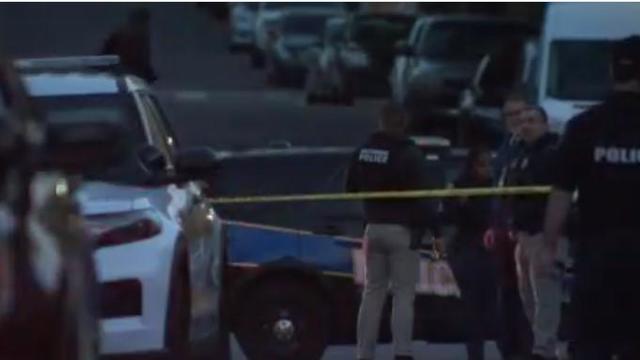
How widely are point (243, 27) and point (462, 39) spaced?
24089mm

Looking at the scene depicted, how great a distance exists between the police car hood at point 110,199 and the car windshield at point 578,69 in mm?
12169

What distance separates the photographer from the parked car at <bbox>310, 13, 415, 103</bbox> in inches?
1499

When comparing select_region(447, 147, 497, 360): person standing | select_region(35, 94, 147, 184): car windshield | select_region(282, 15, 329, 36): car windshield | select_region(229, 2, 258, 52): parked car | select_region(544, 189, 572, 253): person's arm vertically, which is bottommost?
select_region(229, 2, 258, 52): parked car

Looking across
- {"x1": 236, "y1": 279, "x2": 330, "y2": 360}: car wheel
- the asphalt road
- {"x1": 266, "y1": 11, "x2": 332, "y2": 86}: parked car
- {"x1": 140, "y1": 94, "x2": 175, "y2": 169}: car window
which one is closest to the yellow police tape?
{"x1": 236, "y1": 279, "x2": 330, "y2": 360}: car wheel

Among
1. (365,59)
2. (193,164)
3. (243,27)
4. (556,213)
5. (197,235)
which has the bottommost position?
(243,27)

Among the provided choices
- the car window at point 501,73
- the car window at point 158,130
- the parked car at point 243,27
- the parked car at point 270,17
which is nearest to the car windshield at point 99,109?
the car window at point 158,130

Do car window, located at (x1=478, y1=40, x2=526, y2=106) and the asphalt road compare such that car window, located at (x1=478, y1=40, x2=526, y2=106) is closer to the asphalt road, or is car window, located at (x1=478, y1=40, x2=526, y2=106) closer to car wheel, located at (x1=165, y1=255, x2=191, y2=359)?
the asphalt road

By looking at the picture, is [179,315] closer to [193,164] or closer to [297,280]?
[193,164]

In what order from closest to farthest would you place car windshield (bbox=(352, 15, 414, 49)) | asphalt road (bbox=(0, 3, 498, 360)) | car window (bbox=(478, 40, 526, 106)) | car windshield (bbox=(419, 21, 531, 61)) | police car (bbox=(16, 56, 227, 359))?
police car (bbox=(16, 56, 227, 359))
car window (bbox=(478, 40, 526, 106))
car windshield (bbox=(419, 21, 531, 61))
asphalt road (bbox=(0, 3, 498, 360))
car windshield (bbox=(352, 15, 414, 49))

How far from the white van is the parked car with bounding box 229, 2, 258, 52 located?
99.2 ft

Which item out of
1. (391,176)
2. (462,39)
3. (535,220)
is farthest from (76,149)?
(462,39)

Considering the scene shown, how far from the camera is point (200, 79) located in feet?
Result: 149

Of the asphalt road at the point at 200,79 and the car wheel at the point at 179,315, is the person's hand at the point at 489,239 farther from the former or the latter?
the asphalt road at the point at 200,79

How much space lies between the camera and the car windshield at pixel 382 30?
126 feet
